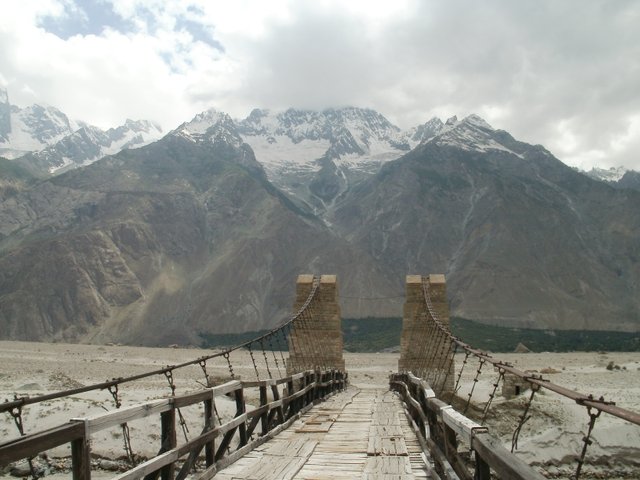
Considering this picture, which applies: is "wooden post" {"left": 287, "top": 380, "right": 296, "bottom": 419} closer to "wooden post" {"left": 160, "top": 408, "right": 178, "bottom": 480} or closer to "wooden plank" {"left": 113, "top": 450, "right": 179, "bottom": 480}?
"wooden post" {"left": 160, "top": 408, "right": 178, "bottom": 480}

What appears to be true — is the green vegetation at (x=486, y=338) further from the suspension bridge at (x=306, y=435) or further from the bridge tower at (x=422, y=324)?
the suspension bridge at (x=306, y=435)

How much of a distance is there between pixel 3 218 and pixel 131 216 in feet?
75.5

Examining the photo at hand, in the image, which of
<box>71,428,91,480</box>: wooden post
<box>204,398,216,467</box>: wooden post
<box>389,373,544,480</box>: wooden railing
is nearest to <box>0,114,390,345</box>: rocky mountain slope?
<box>389,373,544,480</box>: wooden railing

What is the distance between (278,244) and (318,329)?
77.4 metres

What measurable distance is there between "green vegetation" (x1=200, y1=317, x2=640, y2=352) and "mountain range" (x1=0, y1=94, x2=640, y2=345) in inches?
173

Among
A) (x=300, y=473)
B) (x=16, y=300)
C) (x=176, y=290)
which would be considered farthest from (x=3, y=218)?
(x=300, y=473)

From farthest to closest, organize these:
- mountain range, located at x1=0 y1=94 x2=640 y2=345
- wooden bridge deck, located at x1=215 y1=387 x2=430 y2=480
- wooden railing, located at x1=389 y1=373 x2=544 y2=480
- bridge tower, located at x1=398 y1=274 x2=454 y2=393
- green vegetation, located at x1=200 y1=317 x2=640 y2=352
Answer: mountain range, located at x1=0 y1=94 x2=640 y2=345 < green vegetation, located at x1=200 y1=317 x2=640 y2=352 < bridge tower, located at x1=398 y1=274 x2=454 y2=393 < wooden bridge deck, located at x1=215 y1=387 x2=430 y2=480 < wooden railing, located at x1=389 y1=373 x2=544 y2=480

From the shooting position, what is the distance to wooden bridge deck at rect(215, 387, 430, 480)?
196 inches

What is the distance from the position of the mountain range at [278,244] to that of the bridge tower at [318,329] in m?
55.6

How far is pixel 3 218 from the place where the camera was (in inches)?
4008

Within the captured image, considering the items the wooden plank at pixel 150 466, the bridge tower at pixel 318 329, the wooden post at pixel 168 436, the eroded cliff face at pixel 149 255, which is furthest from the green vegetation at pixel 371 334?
the wooden plank at pixel 150 466

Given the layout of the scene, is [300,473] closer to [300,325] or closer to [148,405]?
[148,405]

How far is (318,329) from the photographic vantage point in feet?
70.8

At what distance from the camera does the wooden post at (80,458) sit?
3.38 metres
